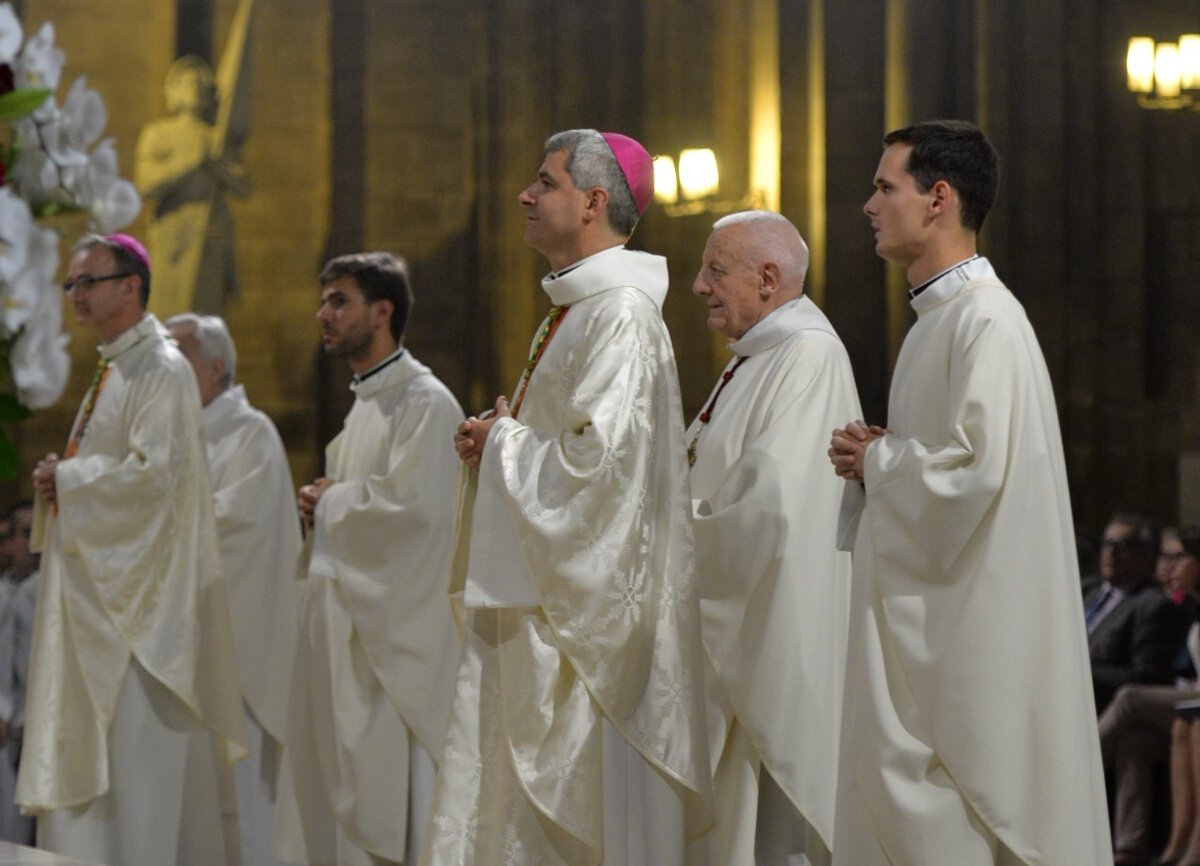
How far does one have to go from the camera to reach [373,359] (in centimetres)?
688

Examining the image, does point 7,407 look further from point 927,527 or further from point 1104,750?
point 1104,750

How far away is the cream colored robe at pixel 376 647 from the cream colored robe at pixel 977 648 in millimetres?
2666

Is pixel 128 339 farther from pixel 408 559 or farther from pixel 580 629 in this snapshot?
pixel 580 629

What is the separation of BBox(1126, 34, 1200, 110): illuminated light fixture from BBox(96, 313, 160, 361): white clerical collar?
599 centimetres

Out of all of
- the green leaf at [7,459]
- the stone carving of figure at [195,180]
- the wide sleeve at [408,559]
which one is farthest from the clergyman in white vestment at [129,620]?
the stone carving of figure at [195,180]

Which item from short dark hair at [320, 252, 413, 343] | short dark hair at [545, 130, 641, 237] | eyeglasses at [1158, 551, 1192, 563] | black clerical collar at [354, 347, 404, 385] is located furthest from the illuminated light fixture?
short dark hair at [545, 130, 641, 237]

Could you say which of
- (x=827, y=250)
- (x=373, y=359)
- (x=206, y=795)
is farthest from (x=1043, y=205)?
(x=206, y=795)

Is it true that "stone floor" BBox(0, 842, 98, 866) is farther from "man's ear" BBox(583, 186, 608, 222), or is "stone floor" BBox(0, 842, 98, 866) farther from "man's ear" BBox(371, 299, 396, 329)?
"man's ear" BBox(371, 299, 396, 329)

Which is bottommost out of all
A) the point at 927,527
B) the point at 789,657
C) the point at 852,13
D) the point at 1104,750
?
the point at 1104,750

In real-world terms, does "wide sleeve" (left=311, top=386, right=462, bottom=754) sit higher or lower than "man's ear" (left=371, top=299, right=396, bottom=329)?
lower

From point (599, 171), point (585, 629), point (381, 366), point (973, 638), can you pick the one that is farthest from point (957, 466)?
point (381, 366)

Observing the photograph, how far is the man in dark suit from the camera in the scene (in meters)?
8.30

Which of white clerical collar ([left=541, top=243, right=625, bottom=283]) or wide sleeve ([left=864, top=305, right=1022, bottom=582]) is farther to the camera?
white clerical collar ([left=541, top=243, right=625, bottom=283])

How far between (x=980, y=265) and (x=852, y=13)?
8181 mm
